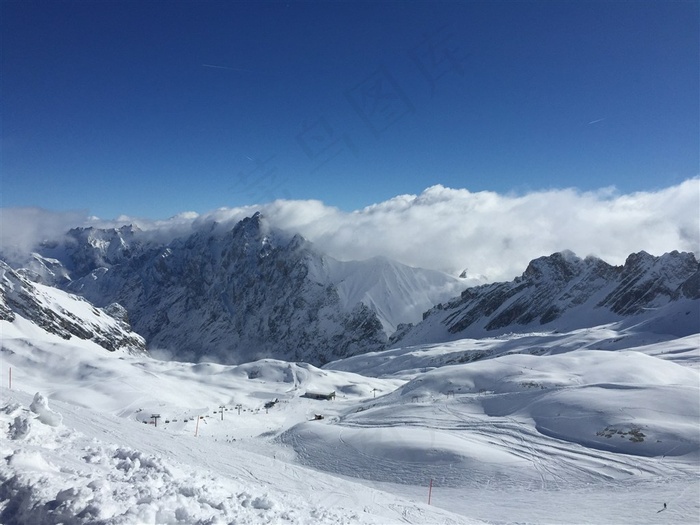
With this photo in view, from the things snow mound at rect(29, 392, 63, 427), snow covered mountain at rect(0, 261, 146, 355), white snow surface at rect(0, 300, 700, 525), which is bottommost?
white snow surface at rect(0, 300, 700, 525)

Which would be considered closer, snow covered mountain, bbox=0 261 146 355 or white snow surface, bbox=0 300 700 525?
white snow surface, bbox=0 300 700 525

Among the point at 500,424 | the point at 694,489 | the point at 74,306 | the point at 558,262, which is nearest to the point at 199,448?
the point at 500,424

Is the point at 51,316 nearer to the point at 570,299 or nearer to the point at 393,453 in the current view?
the point at 393,453

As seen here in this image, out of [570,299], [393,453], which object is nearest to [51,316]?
[393,453]

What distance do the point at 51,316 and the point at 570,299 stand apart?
6160 inches

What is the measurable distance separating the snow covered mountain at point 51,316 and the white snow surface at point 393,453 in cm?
7604

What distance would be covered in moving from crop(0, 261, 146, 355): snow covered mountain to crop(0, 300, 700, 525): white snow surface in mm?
76036

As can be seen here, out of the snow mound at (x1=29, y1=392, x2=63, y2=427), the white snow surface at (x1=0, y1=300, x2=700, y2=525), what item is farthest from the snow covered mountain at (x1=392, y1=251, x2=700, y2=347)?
the snow mound at (x1=29, y1=392, x2=63, y2=427)

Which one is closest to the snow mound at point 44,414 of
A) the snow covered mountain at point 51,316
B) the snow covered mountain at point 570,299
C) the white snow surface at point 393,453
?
the white snow surface at point 393,453

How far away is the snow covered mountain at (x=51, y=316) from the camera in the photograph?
370 feet

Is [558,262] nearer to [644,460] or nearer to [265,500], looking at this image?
[644,460]

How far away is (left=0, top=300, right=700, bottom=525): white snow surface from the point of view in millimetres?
9508

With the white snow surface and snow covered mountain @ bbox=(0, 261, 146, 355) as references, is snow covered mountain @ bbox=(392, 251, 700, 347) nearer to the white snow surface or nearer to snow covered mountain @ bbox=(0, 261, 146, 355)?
the white snow surface

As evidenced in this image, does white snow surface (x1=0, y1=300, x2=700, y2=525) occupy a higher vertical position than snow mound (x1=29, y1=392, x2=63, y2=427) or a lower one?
lower
